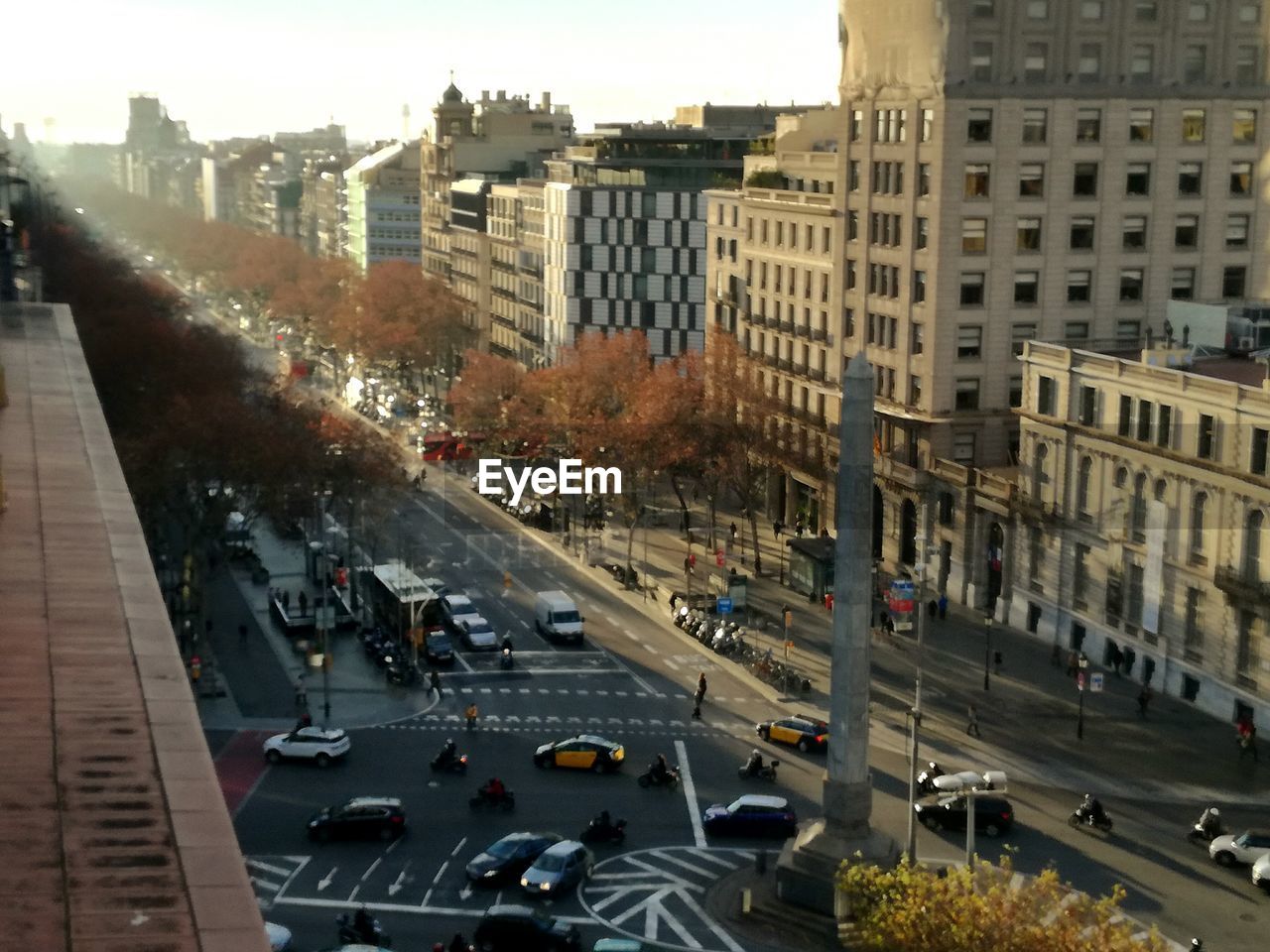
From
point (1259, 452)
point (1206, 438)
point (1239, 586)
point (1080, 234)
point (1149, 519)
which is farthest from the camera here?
point (1080, 234)

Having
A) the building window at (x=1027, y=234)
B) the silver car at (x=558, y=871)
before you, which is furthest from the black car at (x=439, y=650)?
the building window at (x=1027, y=234)

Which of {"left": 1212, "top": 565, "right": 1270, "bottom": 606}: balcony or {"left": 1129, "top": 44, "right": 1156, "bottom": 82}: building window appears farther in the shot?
{"left": 1129, "top": 44, "right": 1156, "bottom": 82}: building window

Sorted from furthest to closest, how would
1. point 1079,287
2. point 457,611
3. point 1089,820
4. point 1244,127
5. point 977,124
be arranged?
point 1244,127 < point 1079,287 < point 977,124 < point 457,611 < point 1089,820

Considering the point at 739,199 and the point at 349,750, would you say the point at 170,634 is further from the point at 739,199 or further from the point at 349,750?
the point at 739,199

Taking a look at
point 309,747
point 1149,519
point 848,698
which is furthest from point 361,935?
point 1149,519

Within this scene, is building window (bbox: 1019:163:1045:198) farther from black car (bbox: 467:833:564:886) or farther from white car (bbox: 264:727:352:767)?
black car (bbox: 467:833:564:886)

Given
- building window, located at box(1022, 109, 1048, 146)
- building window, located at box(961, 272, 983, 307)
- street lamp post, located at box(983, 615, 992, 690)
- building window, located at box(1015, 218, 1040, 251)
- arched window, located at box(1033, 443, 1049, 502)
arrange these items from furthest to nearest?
1. building window, located at box(961, 272, 983, 307)
2. building window, located at box(1015, 218, 1040, 251)
3. building window, located at box(1022, 109, 1048, 146)
4. arched window, located at box(1033, 443, 1049, 502)
5. street lamp post, located at box(983, 615, 992, 690)

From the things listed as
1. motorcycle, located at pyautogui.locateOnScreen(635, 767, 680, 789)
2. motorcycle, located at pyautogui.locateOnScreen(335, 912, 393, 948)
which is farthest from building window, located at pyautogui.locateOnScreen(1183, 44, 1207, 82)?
motorcycle, located at pyautogui.locateOnScreen(335, 912, 393, 948)

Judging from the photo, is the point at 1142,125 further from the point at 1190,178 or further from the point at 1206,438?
the point at 1206,438
